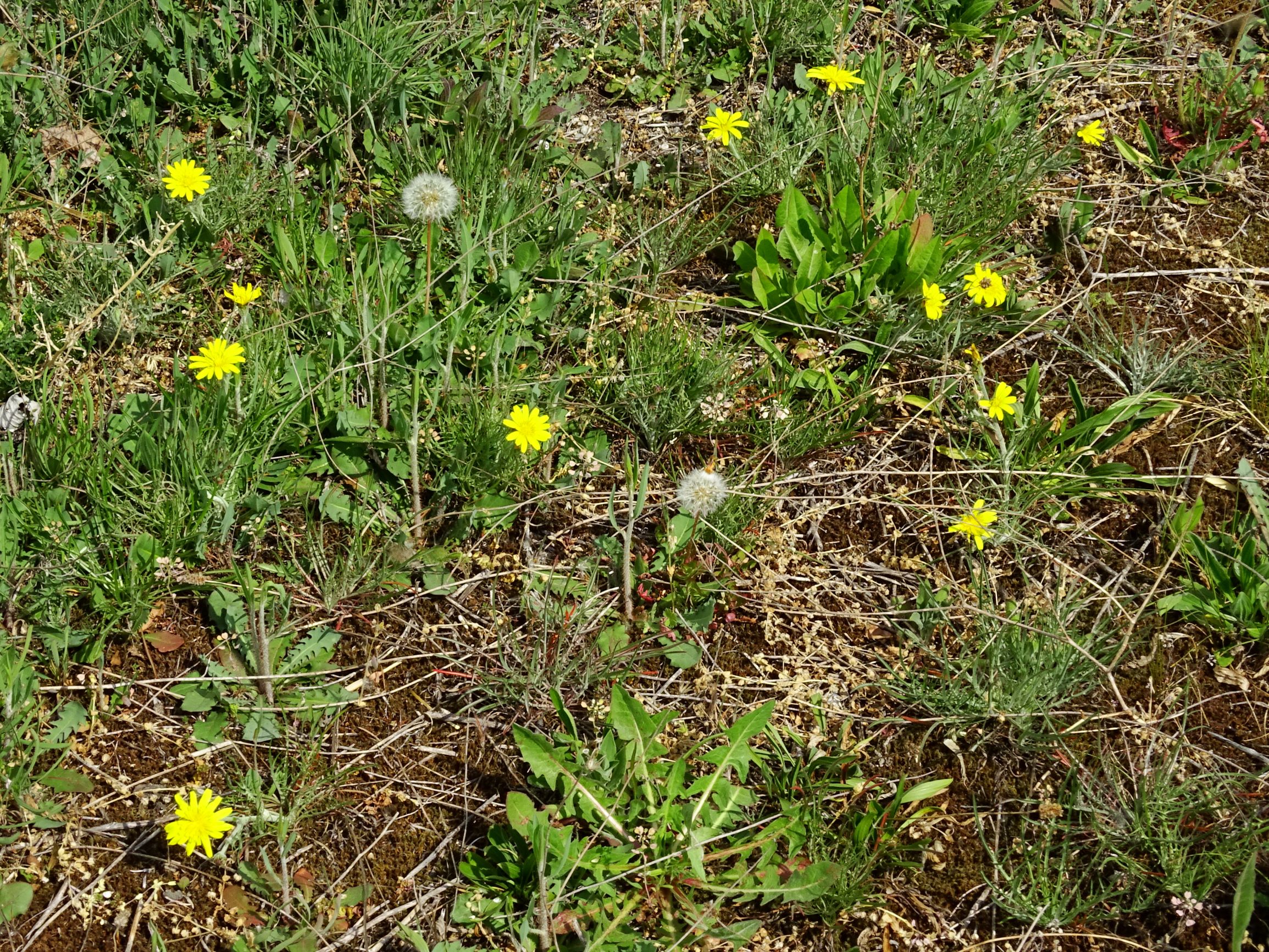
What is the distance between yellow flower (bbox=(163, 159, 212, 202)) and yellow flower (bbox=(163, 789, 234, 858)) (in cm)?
149

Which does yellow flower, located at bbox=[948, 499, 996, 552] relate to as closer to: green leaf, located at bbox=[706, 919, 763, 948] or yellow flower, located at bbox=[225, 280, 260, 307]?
green leaf, located at bbox=[706, 919, 763, 948]

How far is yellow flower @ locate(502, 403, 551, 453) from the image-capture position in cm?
243

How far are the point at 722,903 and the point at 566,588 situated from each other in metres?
0.68

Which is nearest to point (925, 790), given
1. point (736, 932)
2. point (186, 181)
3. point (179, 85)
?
point (736, 932)

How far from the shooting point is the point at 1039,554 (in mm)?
2551

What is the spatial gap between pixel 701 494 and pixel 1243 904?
1.26 meters

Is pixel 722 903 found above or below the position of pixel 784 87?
below

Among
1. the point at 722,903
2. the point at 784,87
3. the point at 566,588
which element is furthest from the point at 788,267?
the point at 722,903

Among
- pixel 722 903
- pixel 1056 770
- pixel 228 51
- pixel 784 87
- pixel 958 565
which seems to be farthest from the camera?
pixel 784 87

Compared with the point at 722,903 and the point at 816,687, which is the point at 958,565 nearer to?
the point at 816,687

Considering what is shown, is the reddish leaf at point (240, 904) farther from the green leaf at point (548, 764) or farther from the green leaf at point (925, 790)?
the green leaf at point (925, 790)

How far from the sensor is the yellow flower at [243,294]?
2.56 m

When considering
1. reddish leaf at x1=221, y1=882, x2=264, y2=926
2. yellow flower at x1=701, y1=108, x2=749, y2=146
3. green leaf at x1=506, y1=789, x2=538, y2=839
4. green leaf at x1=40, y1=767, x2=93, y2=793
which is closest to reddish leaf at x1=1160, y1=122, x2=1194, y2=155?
yellow flower at x1=701, y1=108, x2=749, y2=146

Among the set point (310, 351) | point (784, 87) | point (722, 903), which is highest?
point (784, 87)
